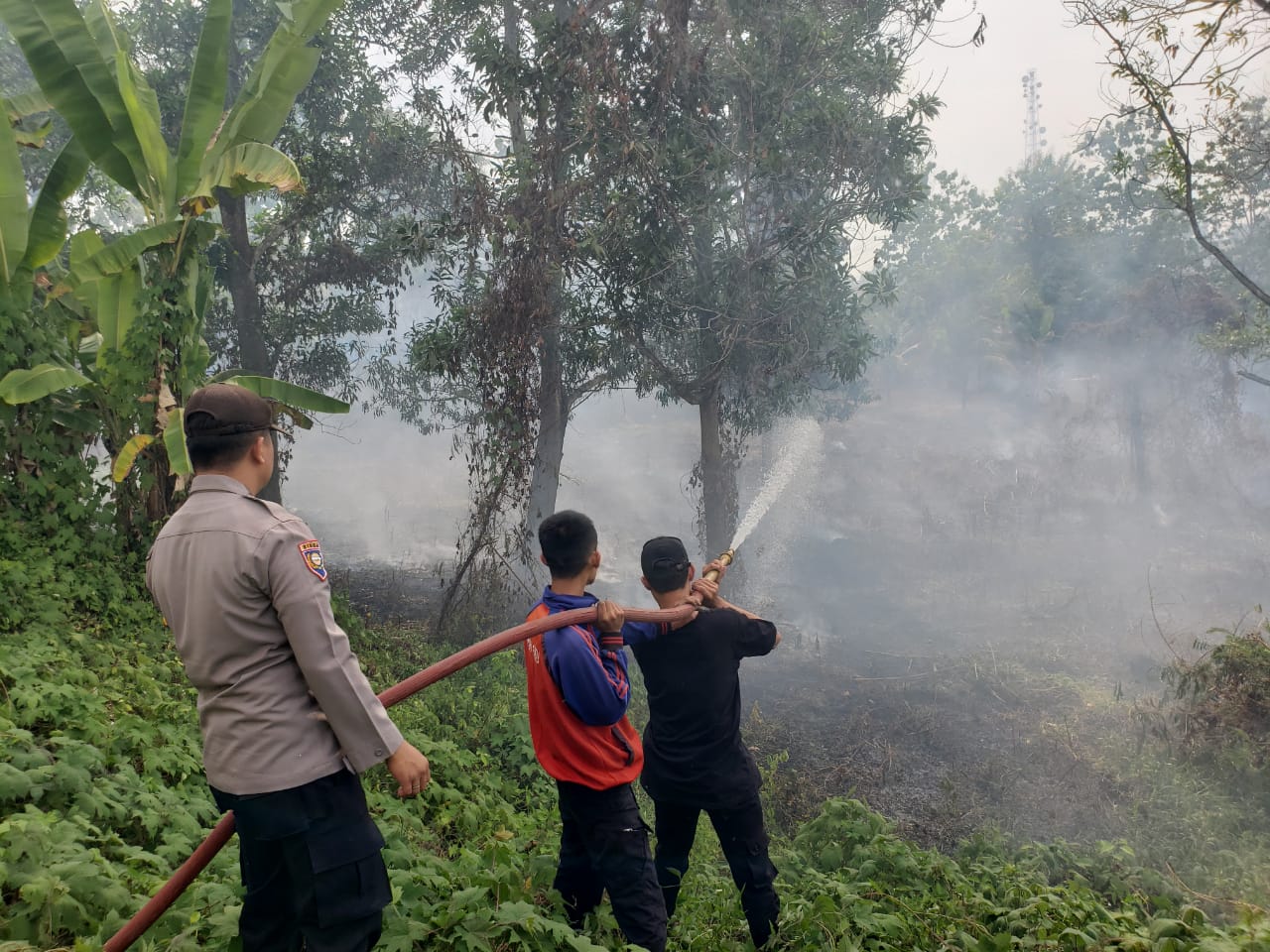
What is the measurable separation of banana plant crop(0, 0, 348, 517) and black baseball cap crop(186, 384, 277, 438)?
201 inches

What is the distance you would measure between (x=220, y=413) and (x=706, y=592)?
221 cm

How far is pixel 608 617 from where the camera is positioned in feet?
10.4

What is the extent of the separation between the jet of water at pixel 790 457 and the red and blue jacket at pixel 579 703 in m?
19.4

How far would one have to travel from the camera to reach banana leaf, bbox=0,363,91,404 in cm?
639

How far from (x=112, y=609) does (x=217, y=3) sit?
5138 millimetres

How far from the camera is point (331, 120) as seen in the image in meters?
13.1

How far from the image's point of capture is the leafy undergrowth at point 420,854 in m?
2.91

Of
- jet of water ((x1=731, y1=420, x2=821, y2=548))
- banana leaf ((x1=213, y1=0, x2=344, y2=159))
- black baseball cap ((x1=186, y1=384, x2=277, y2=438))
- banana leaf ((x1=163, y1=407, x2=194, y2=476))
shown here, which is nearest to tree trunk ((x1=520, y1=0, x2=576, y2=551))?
banana leaf ((x1=213, y1=0, x2=344, y2=159))

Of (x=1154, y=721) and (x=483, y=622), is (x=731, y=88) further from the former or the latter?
(x=1154, y=721)

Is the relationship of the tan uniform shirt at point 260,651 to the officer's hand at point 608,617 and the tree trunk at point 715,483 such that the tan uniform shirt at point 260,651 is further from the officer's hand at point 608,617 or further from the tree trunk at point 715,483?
the tree trunk at point 715,483

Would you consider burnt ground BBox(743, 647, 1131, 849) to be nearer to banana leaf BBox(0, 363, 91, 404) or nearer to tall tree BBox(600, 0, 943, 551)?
tall tree BBox(600, 0, 943, 551)

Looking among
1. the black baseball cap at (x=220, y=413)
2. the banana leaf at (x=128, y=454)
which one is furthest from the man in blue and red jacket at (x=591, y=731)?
the banana leaf at (x=128, y=454)

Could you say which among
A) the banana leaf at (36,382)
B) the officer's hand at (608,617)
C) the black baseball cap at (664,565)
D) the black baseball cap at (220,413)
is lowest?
the officer's hand at (608,617)

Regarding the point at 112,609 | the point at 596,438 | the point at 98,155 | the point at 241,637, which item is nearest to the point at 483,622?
the point at 112,609
